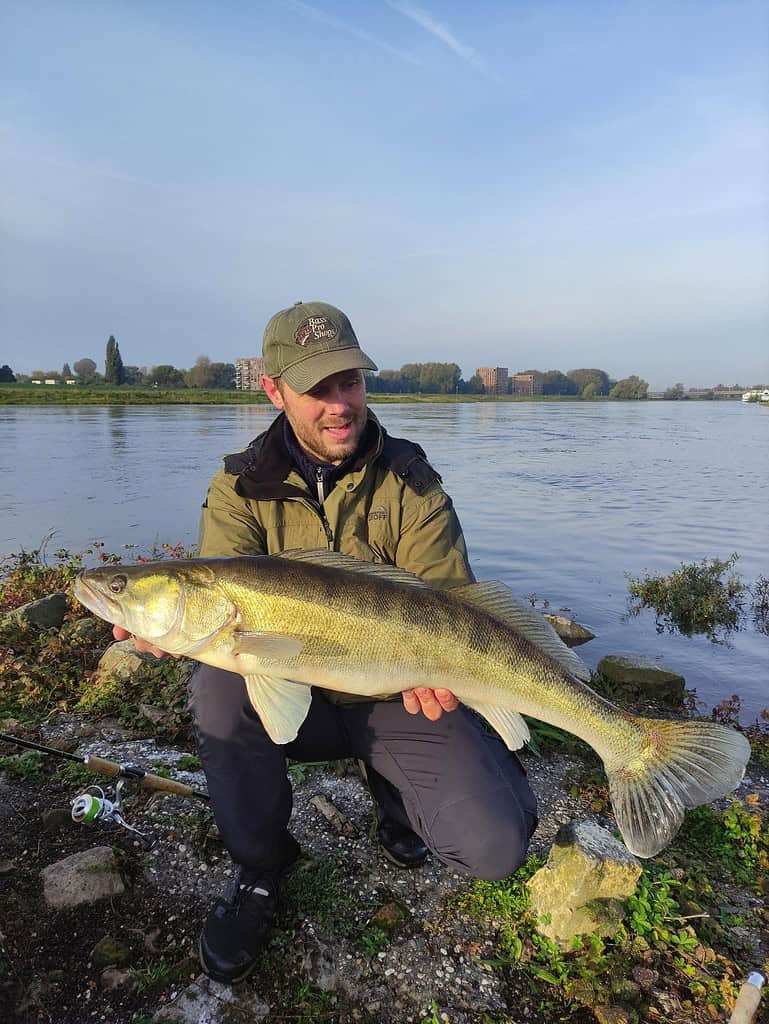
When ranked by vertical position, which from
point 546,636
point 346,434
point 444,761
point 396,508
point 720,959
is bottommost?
point 720,959

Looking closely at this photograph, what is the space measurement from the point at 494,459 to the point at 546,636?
65.4 feet

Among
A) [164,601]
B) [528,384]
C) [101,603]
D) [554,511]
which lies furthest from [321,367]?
[528,384]

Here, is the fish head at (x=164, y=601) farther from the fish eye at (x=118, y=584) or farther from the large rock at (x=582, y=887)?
the large rock at (x=582, y=887)

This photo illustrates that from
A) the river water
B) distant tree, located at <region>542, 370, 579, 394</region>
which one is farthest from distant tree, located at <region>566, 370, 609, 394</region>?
the river water

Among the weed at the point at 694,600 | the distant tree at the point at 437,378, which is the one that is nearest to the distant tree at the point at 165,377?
the distant tree at the point at 437,378

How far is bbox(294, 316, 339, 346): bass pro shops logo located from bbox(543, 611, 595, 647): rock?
455 cm

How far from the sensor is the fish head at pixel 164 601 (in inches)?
105

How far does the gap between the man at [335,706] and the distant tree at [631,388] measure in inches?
4803

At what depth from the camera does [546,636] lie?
2855mm

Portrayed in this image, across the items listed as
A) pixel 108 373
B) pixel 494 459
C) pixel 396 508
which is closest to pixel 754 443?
pixel 494 459

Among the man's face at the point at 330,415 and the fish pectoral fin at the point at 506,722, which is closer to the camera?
the fish pectoral fin at the point at 506,722

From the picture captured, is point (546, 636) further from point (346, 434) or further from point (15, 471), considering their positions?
point (15, 471)

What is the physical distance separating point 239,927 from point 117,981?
0.45m

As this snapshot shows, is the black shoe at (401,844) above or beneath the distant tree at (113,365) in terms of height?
beneath
